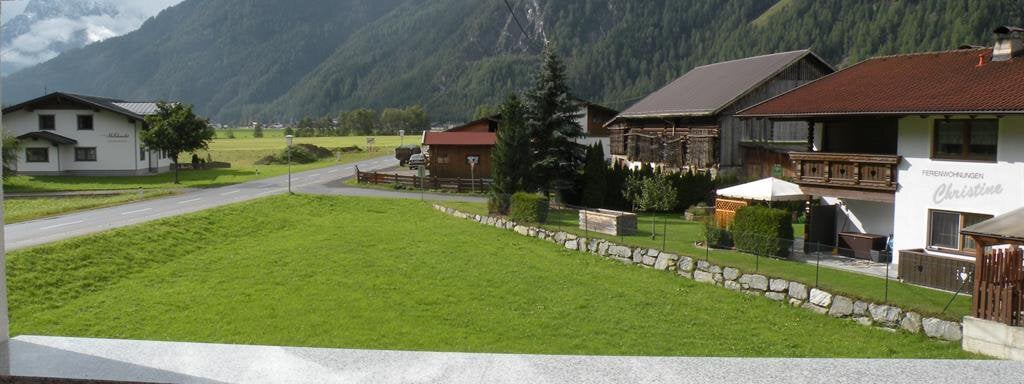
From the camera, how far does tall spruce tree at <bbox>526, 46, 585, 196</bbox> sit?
39.9 metres

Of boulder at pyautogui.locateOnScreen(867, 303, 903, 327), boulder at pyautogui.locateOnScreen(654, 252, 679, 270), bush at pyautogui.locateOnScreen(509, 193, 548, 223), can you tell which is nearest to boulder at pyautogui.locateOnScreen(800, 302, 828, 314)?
boulder at pyautogui.locateOnScreen(867, 303, 903, 327)

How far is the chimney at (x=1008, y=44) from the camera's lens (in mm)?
22797

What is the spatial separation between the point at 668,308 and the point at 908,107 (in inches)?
348

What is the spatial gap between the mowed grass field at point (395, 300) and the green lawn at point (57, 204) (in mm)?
7802

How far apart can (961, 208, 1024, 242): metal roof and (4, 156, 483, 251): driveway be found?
24.8 metres

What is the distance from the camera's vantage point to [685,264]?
2386 centimetres

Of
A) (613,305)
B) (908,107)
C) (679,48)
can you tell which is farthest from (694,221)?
(679,48)

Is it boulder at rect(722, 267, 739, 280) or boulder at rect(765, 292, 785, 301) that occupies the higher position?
boulder at rect(722, 267, 739, 280)

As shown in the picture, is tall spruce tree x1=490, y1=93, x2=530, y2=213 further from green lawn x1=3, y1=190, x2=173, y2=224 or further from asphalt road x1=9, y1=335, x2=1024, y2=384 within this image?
asphalt road x1=9, y1=335, x2=1024, y2=384

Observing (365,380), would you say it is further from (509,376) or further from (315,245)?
(315,245)

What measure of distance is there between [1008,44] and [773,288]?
1042 cm

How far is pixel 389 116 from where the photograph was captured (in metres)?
166

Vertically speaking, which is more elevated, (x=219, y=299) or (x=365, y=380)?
(x=365, y=380)

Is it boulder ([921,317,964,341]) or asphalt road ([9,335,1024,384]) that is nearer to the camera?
asphalt road ([9,335,1024,384])
